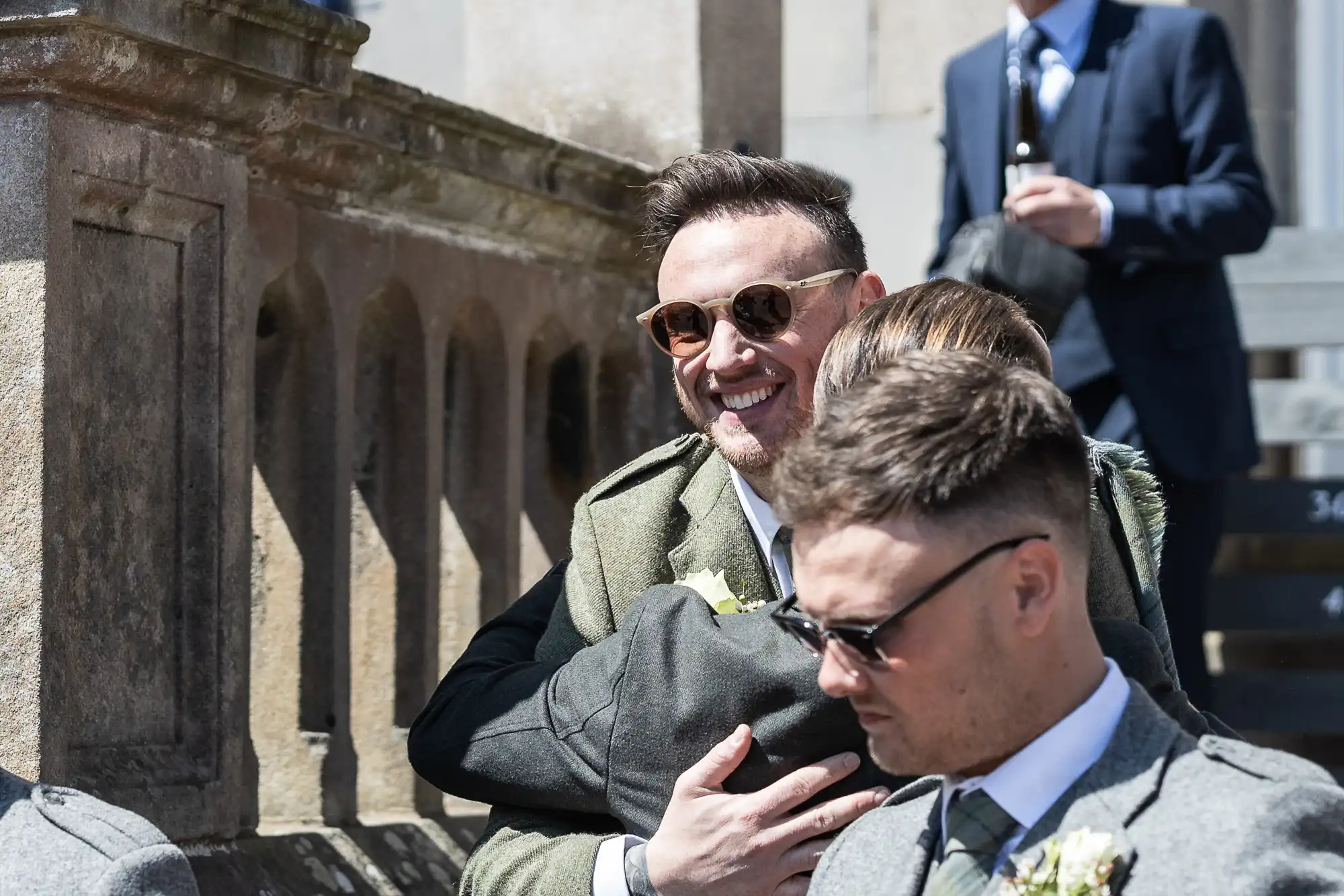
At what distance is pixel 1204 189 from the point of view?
4543 mm

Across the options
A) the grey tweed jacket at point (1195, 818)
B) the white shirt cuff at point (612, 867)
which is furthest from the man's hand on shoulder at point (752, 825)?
the grey tweed jacket at point (1195, 818)

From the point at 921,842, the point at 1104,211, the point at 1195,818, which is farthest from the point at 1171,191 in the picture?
the point at 1195,818

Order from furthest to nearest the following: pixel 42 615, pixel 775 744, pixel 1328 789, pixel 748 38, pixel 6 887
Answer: pixel 748 38 < pixel 42 615 < pixel 775 744 < pixel 6 887 < pixel 1328 789

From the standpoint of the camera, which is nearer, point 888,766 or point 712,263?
point 888,766

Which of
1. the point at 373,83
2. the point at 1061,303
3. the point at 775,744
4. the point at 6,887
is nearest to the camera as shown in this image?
the point at 6,887

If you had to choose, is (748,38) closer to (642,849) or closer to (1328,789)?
(642,849)

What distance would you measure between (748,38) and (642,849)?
9.08 ft

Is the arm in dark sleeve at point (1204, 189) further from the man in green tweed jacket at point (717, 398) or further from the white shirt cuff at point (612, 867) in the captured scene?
the white shirt cuff at point (612, 867)

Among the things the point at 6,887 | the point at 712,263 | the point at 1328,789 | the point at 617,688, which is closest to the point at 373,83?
the point at 712,263

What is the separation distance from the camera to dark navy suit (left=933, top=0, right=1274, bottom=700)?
15.0 feet

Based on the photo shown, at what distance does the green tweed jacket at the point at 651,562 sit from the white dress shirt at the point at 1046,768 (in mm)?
608

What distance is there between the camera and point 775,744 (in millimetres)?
2600

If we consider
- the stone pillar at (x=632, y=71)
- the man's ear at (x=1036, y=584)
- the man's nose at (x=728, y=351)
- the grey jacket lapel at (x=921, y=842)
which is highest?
the stone pillar at (x=632, y=71)

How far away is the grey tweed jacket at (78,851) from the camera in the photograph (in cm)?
240
